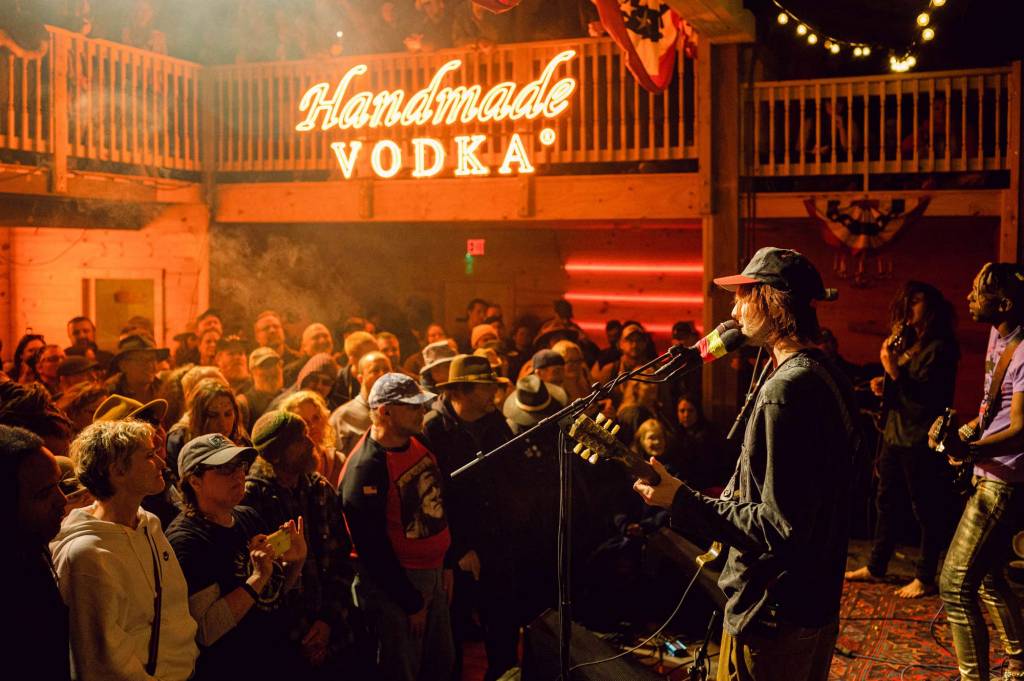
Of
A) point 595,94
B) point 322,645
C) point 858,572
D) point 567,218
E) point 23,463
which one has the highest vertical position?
point 595,94

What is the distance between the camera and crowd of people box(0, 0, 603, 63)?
12.4m

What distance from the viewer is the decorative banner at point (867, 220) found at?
33.7ft

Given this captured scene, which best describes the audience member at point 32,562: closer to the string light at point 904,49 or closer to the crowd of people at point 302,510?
the crowd of people at point 302,510

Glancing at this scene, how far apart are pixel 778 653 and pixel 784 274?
1182mm

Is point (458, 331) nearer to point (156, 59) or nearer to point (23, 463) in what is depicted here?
point (156, 59)

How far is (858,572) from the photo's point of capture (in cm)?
754

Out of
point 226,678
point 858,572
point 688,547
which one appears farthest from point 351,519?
point 858,572

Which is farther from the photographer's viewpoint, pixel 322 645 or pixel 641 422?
pixel 641 422

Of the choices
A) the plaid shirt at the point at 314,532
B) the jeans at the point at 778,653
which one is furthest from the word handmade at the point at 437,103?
the jeans at the point at 778,653

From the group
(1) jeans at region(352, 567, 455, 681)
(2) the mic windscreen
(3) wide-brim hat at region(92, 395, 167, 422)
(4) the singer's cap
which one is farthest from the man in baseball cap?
(4) the singer's cap

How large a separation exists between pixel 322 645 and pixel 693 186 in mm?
7839

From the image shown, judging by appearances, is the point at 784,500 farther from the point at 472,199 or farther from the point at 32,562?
the point at 472,199

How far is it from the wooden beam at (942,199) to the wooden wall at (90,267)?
7584 mm

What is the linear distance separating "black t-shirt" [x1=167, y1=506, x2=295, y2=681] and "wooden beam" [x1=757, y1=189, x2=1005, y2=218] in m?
8.22
